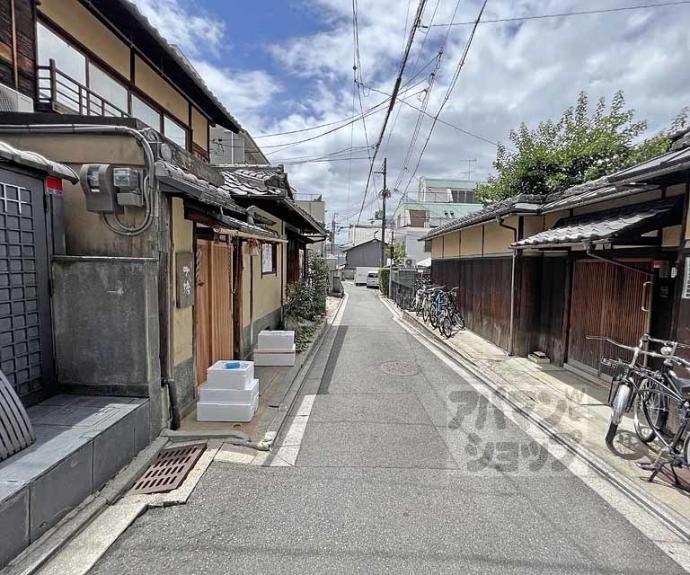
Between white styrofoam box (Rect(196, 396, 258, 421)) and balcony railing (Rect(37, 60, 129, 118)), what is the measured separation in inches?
159

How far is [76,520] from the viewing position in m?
2.87

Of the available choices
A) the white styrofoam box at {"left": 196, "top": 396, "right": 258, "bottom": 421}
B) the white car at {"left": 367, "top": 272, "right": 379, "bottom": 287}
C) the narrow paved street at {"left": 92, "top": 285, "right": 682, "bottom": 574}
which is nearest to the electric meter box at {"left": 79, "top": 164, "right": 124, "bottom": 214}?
the white styrofoam box at {"left": 196, "top": 396, "right": 258, "bottom": 421}

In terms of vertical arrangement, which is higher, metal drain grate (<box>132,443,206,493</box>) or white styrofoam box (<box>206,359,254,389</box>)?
white styrofoam box (<box>206,359,254,389</box>)

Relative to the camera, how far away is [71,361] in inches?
157

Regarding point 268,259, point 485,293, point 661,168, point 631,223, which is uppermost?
point 661,168

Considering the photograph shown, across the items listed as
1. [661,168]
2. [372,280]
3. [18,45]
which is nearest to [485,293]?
[661,168]

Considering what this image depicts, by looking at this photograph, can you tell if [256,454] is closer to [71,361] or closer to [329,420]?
[329,420]

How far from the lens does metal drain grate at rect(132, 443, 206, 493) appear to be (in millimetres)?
3475

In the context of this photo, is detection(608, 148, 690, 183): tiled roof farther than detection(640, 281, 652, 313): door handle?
No

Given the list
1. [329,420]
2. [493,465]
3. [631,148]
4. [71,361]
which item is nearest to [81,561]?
[71,361]

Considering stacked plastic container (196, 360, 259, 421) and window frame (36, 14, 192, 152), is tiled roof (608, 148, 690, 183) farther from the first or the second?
window frame (36, 14, 192, 152)

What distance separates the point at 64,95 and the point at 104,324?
3475mm

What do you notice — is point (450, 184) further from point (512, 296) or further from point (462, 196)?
point (512, 296)

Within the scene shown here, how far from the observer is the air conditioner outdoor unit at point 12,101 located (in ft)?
13.8
